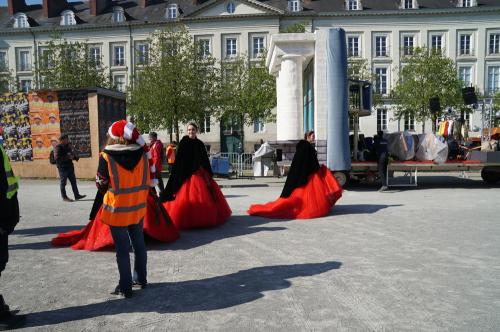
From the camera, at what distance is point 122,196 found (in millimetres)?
4742

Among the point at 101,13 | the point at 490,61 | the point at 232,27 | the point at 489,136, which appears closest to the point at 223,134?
the point at 232,27

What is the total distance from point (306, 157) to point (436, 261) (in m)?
4.18

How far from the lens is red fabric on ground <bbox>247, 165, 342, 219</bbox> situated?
9.43 meters

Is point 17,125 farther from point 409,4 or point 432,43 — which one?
point 409,4

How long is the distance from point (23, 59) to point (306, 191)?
53042 mm

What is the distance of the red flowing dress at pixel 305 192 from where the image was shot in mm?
9453

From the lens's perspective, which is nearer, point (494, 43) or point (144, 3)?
point (494, 43)

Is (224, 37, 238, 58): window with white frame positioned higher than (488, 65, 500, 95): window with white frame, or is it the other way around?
(224, 37, 238, 58): window with white frame

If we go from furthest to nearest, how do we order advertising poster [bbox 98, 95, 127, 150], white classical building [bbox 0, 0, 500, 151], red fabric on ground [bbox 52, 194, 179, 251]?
white classical building [bbox 0, 0, 500, 151], advertising poster [bbox 98, 95, 127, 150], red fabric on ground [bbox 52, 194, 179, 251]

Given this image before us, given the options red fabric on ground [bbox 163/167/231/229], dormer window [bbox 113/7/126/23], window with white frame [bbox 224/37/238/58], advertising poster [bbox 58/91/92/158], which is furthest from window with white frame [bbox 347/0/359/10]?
red fabric on ground [bbox 163/167/231/229]

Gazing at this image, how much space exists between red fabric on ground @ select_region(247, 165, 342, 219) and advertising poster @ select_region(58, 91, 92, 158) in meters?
12.1

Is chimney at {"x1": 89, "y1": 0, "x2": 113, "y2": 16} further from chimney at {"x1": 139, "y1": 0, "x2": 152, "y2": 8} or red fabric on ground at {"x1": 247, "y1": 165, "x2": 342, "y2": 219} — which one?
red fabric on ground at {"x1": 247, "y1": 165, "x2": 342, "y2": 219}

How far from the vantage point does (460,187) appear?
15.7 meters

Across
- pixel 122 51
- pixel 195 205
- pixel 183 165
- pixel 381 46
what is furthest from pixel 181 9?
pixel 195 205
